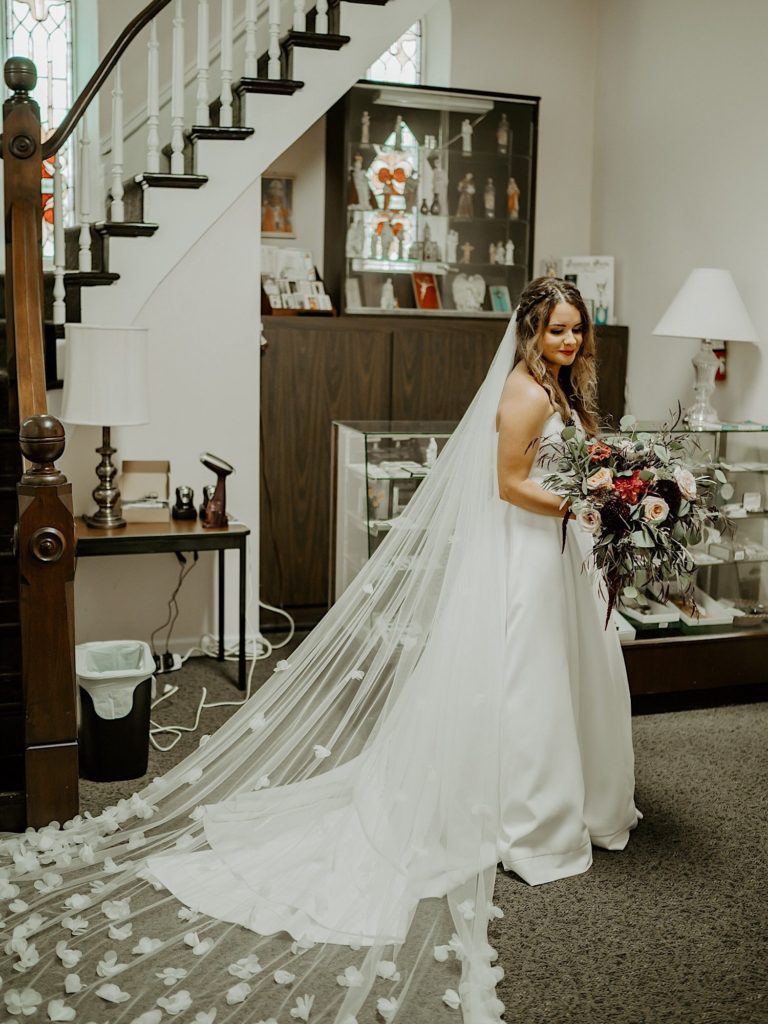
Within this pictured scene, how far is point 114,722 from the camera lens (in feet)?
11.6

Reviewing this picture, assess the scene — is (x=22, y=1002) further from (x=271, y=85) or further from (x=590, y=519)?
(x=271, y=85)

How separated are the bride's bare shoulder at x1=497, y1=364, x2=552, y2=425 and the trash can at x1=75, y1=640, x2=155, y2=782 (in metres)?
1.54

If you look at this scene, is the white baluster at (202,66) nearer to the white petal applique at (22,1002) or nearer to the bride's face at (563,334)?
the bride's face at (563,334)

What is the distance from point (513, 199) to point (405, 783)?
4.14 metres

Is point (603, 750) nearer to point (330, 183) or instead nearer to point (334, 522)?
point (334, 522)

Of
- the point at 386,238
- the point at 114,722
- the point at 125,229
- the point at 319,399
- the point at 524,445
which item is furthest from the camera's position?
the point at 386,238

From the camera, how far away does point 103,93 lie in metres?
5.28

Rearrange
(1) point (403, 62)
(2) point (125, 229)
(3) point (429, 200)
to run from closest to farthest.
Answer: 1. (2) point (125, 229)
2. (3) point (429, 200)
3. (1) point (403, 62)

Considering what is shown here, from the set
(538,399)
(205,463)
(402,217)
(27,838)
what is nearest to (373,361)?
(402,217)

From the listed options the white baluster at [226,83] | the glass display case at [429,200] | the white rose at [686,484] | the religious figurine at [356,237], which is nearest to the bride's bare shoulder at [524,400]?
the white rose at [686,484]

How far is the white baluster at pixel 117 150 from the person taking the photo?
4.32 m

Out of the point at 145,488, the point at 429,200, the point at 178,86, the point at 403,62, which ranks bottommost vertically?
the point at 145,488

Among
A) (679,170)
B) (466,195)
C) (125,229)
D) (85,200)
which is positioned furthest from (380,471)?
(679,170)

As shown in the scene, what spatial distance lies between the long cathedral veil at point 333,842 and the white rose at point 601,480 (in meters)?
0.40
